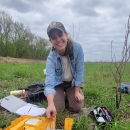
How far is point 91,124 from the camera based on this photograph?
7.96ft

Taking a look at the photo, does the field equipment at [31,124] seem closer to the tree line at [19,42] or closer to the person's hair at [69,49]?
the person's hair at [69,49]

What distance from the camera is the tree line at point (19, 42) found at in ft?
86.2

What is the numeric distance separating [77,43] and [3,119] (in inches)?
61.2

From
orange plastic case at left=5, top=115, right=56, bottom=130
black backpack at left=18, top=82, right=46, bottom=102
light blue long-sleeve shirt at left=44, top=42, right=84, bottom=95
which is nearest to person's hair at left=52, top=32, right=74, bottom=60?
light blue long-sleeve shirt at left=44, top=42, right=84, bottom=95

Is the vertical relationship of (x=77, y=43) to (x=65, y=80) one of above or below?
above

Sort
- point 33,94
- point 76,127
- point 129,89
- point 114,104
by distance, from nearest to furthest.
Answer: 1. point 76,127
2. point 114,104
3. point 33,94
4. point 129,89

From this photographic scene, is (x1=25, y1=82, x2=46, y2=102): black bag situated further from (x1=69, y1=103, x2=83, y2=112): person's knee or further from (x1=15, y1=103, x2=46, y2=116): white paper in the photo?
(x1=69, y1=103, x2=83, y2=112): person's knee

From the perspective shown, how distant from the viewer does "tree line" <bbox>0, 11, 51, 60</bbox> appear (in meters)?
26.3

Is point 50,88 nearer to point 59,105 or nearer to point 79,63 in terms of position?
point 59,105

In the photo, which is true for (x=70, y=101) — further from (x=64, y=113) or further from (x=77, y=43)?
(x=77, y=43)

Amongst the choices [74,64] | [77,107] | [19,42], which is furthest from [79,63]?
[19,42]

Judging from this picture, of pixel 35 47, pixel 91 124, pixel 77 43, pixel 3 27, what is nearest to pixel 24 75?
pixel 77 43

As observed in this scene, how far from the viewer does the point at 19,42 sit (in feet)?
94.1

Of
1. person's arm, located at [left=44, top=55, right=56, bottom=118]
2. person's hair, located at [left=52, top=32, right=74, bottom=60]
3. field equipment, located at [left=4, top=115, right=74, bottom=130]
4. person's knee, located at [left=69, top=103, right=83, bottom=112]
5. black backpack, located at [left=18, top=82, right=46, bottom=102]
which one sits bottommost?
person's knee, located at [left=69, top=103, right=83, bottom=112]
